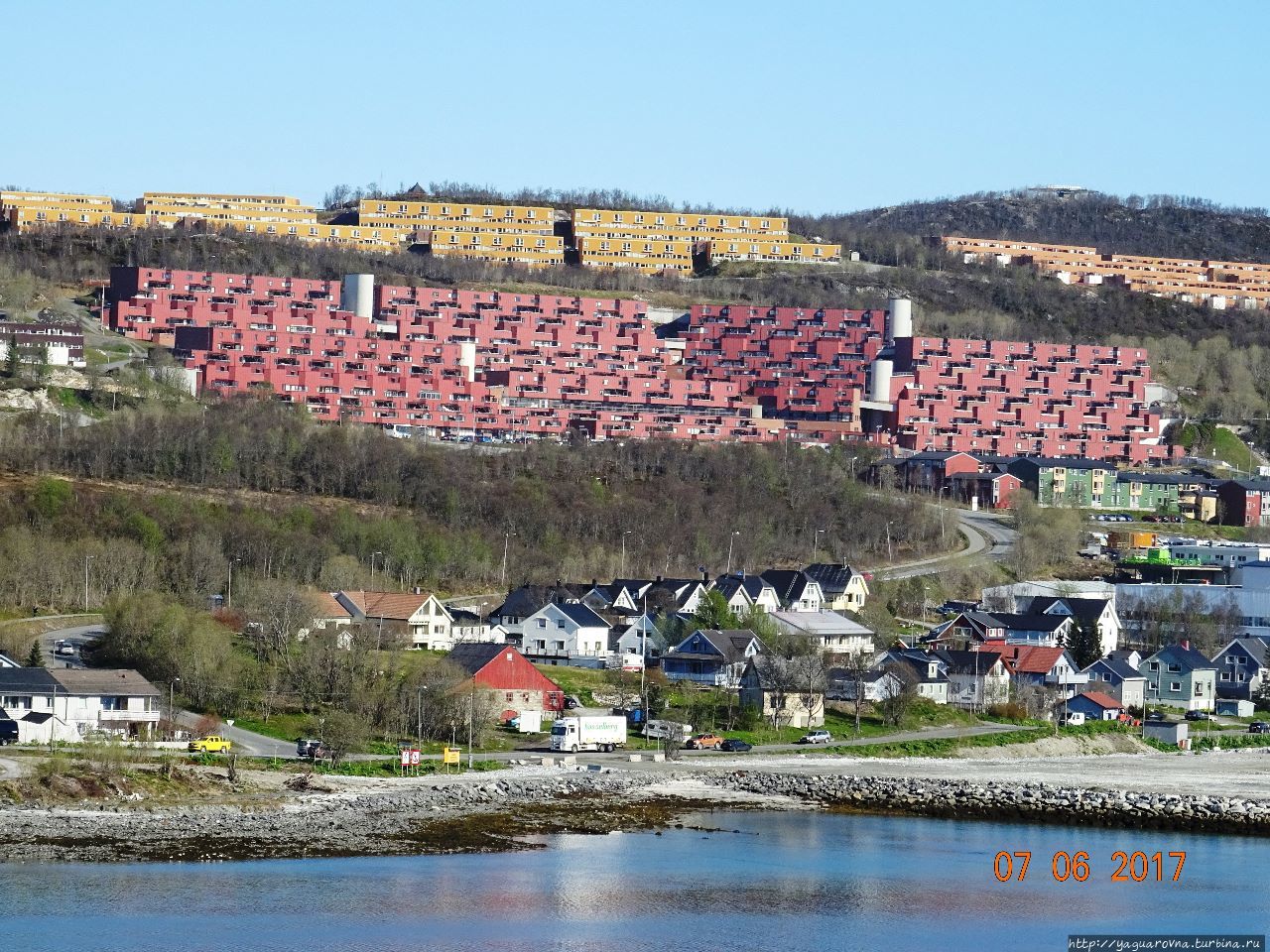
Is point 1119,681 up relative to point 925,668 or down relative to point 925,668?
down

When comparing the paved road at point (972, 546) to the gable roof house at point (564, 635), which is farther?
the paved road at point (972, 546)

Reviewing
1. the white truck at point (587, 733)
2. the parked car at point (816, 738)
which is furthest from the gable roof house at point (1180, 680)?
the white truck at point (587, 733)

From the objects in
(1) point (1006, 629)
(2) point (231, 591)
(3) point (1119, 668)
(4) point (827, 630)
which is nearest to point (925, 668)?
(4) point (827, 630)

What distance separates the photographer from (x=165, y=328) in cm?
7406

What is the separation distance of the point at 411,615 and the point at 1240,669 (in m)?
17.9

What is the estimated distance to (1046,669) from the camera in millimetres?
42875

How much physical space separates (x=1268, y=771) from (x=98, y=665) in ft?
62.6

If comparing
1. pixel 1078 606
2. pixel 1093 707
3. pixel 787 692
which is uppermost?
pixel 1078 606

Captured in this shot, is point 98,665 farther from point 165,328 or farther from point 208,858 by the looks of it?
point 165,328

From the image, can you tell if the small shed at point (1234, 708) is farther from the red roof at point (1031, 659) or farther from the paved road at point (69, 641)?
the paved road at point (69, 641)

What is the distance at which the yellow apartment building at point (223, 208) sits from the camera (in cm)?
9675

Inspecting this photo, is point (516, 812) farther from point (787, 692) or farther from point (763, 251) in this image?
point (763, 251)

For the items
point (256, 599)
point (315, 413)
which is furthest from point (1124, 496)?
point (256, 599)

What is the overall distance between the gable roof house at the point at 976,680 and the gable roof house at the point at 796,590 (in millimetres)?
5864
